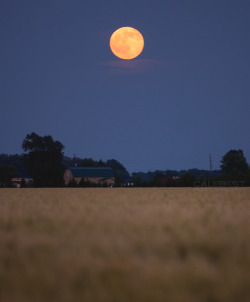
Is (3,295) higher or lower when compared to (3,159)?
lower

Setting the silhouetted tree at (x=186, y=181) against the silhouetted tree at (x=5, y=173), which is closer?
the silhouetted tree at (x=186, y=181)

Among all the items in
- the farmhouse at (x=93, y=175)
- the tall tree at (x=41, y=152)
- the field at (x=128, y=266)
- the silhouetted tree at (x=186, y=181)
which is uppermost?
the tall tree at (x=41, y=152)

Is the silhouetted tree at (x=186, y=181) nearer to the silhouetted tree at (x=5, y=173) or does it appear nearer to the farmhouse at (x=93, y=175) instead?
the farmhouse at (x=93, y=175)

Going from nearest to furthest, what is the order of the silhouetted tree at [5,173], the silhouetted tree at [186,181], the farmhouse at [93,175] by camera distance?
the silhouetted tree at [186,181] < the farmhouse at [93,175] < the silhouetted tree at [5,173]

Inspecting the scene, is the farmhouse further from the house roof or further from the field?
the field

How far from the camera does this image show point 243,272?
2326 mm

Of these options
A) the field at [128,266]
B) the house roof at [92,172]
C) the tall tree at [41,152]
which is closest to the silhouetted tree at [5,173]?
the tall tree at [41,152]

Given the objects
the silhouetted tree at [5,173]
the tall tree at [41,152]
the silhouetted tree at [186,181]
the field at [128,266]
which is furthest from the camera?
the silhouetted tree at [5,173]

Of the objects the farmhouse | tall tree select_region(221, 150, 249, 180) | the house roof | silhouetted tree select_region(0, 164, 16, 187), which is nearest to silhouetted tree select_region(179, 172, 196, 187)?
tall tree select_region(221, 150, 249, 180)

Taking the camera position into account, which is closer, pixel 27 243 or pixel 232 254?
pixel 232 254

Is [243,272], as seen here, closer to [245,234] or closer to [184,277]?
[184,277]

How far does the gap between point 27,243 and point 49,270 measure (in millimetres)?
836

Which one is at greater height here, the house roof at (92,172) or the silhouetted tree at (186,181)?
the house roof at (92,172)

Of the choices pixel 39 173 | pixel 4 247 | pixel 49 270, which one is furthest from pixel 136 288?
pixel 39 173
